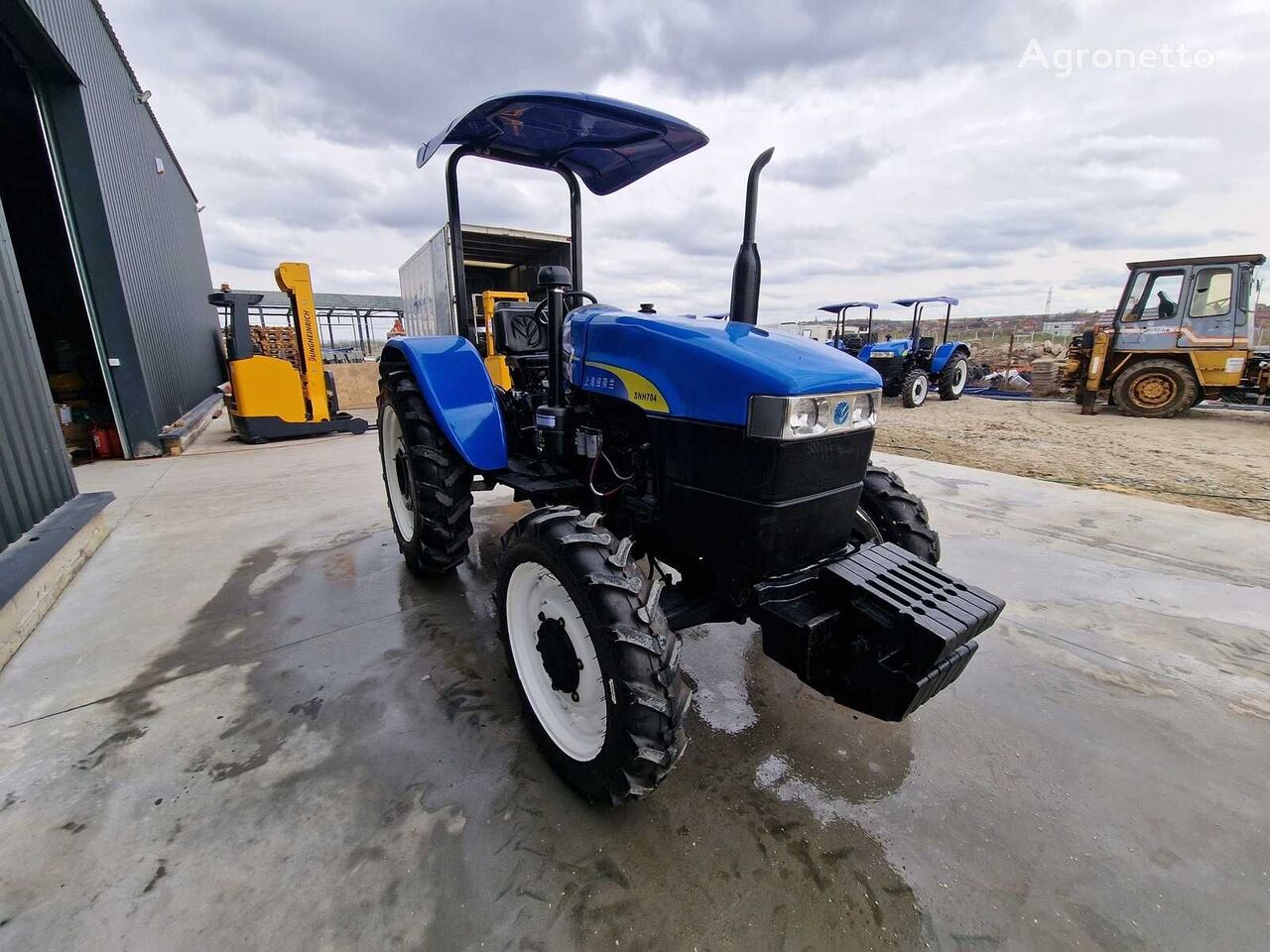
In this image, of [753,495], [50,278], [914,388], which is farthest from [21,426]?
[914,388]

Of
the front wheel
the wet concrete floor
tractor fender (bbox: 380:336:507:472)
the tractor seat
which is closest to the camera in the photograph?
the wet concrete floor

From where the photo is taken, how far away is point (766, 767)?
65.6 inches

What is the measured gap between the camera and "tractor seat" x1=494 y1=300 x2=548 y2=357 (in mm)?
2809

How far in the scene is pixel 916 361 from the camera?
12.0 metres

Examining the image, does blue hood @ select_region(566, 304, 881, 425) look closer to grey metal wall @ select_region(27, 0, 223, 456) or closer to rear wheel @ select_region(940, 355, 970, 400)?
grey metal wall @ select_region(27, 0, 223, 456)

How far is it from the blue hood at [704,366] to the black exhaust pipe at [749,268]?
67 mm

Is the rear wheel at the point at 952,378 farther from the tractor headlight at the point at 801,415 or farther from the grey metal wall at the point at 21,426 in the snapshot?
the grey metal wall at the point at 21,426

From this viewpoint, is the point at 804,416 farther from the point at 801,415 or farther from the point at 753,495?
the point at 753,495

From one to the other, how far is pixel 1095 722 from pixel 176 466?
7513 mm

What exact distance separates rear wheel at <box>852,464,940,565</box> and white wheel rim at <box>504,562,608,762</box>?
1.12 m

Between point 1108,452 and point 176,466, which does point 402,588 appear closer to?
point 176,466

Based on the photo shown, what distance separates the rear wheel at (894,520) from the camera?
207 cm

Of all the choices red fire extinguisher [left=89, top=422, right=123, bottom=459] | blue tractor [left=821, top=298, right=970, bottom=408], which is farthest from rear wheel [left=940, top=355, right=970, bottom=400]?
red fire extinguisher [left=89, top=422, right=123, bottom=459]

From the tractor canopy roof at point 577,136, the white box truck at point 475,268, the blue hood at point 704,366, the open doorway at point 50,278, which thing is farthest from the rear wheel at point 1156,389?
the open doorway at point 50,278
